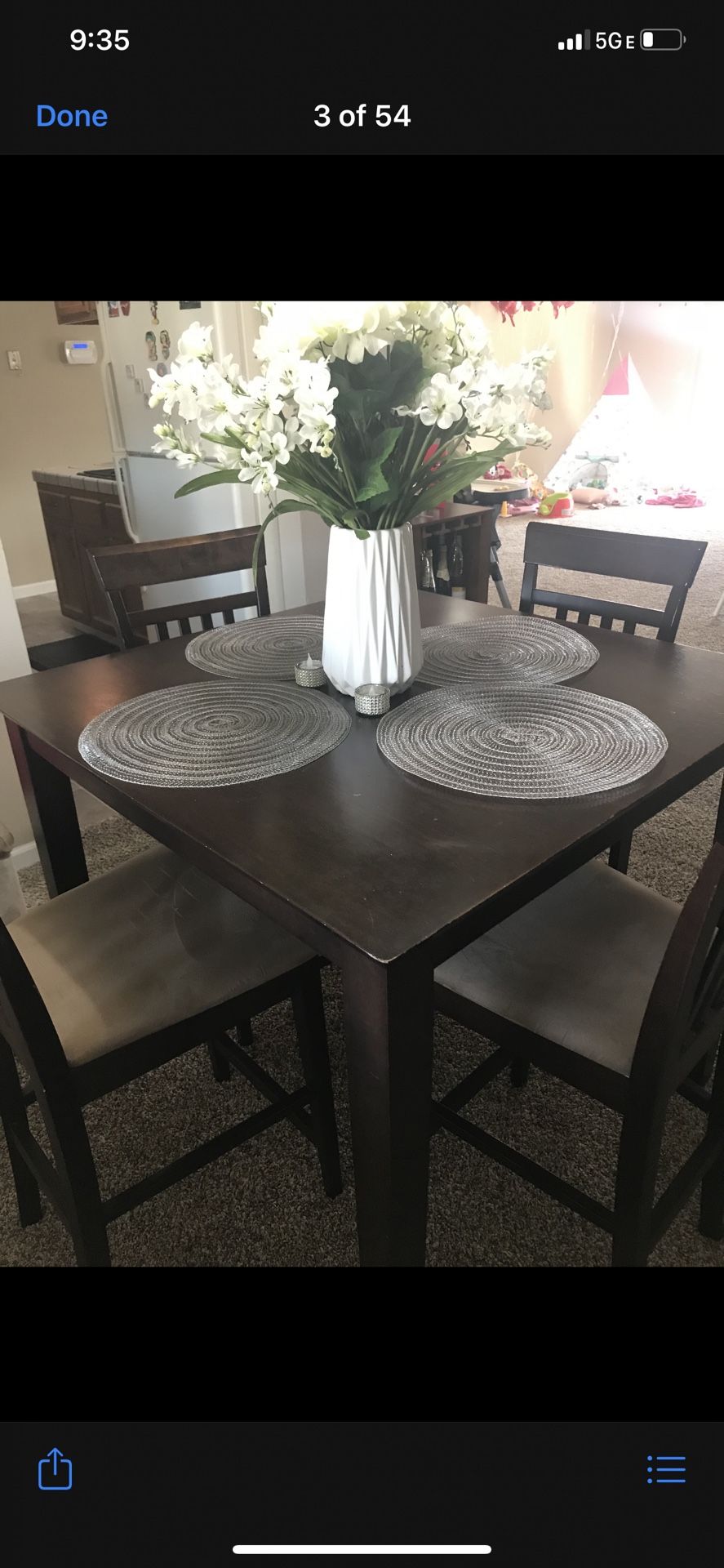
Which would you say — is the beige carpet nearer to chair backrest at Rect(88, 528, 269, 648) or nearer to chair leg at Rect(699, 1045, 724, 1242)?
chair leg at Rect(699, 1045, 724, 1242)

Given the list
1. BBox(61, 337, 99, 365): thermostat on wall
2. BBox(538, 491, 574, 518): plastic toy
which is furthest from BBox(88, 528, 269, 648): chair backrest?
BBox(538, 491, 574, 518): plastic toy

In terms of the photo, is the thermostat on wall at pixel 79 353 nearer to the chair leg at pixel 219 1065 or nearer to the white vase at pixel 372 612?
the white vase at pixel 372 612

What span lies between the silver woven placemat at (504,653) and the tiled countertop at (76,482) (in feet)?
8.10

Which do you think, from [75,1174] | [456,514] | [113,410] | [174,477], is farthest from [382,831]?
[113,410]

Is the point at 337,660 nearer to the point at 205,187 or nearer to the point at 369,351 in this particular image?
the point at 369,351

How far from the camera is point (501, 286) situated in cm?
77

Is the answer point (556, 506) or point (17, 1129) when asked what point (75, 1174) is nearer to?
point (17, 1129)

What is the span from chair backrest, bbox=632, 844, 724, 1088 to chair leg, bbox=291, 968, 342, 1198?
0.48 meters

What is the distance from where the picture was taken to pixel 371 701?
131cm

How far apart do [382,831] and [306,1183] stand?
0.71 m

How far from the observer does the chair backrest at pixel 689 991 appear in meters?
0.84

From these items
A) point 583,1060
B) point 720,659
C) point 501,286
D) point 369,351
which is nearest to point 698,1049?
point 583,1060
